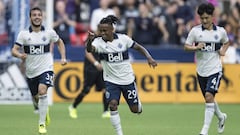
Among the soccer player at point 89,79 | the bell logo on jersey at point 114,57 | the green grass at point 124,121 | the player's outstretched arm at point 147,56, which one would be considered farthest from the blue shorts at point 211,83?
the soccer player at point 89,79

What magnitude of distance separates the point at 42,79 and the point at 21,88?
27.4 feet

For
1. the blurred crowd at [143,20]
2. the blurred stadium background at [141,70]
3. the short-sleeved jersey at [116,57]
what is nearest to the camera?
the short-sleeved jersey at [116,57]

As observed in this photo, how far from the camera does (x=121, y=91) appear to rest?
14992mm

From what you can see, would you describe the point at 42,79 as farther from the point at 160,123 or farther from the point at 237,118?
the point at 237,118

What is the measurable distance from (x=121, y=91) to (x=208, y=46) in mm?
2165

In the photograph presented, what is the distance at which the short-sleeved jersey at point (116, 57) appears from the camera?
14.9 m

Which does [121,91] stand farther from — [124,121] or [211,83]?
[124,121]

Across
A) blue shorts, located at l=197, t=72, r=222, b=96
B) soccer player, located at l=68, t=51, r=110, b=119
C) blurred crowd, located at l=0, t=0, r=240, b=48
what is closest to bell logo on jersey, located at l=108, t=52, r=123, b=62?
blue shorts, located at l=197, t=72, r=222, b=96

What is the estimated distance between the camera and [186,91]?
26.7 m

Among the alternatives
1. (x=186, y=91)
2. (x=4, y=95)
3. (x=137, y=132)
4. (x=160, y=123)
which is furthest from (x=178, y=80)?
(x=137, y=132)

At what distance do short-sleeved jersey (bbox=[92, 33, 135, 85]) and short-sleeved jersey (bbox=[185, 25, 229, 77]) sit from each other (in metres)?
1.62

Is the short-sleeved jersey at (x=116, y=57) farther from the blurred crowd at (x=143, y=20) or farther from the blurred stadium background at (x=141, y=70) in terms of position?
the blurred crowd at (x=143, y=20)

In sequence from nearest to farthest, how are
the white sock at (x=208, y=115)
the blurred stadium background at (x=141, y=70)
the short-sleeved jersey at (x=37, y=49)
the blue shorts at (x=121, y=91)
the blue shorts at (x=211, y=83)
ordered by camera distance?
the blue shorts at (x=121, y=91) < the white sock at (x=208, y=115) < the blue shorts at (x=211, y=83) < the short-sleeved jersey at (x=37, y=49) < the blurred stadium background at (x=141, y=70)

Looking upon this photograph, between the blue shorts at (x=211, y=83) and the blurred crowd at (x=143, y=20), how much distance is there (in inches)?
478
